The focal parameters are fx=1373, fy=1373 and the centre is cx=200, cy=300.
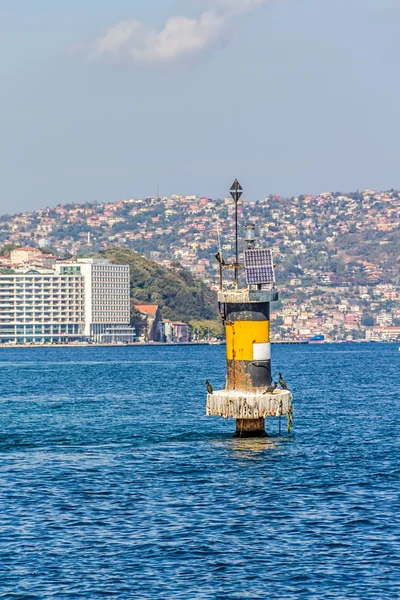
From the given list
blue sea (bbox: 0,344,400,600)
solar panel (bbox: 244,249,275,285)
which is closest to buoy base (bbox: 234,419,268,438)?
blue sea (bbox: 0,344,400,600)

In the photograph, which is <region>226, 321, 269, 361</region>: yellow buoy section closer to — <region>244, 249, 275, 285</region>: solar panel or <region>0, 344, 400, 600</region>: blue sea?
<region>244, 249, 275, 285</region>: solar panel

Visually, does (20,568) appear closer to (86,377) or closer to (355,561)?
(355,561)

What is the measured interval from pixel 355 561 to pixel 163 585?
388 centimetres

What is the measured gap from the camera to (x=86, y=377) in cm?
11319

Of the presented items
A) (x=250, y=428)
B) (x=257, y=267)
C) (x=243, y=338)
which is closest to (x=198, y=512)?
(x=250, y=428)

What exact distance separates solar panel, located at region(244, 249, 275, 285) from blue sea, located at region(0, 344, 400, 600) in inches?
183

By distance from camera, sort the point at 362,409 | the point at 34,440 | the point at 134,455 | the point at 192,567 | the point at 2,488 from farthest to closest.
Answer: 1. the point at 362,409
2. the point at 34,440
3. the point at 134,455
4. the point at 2,488
5. the point at 192,567

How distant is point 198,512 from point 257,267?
431 inches

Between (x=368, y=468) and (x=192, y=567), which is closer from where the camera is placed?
(x=192, y=567)

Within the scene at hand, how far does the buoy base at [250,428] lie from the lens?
38.9m

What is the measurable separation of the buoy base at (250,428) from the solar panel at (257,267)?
394cm

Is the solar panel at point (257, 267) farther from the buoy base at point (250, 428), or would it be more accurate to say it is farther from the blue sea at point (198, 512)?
the blue sea at point (198, 512)

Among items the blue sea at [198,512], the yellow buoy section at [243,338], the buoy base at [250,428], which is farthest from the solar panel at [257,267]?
the blue sea at [198,512]

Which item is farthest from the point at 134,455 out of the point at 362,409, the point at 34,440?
the point at 362,409
